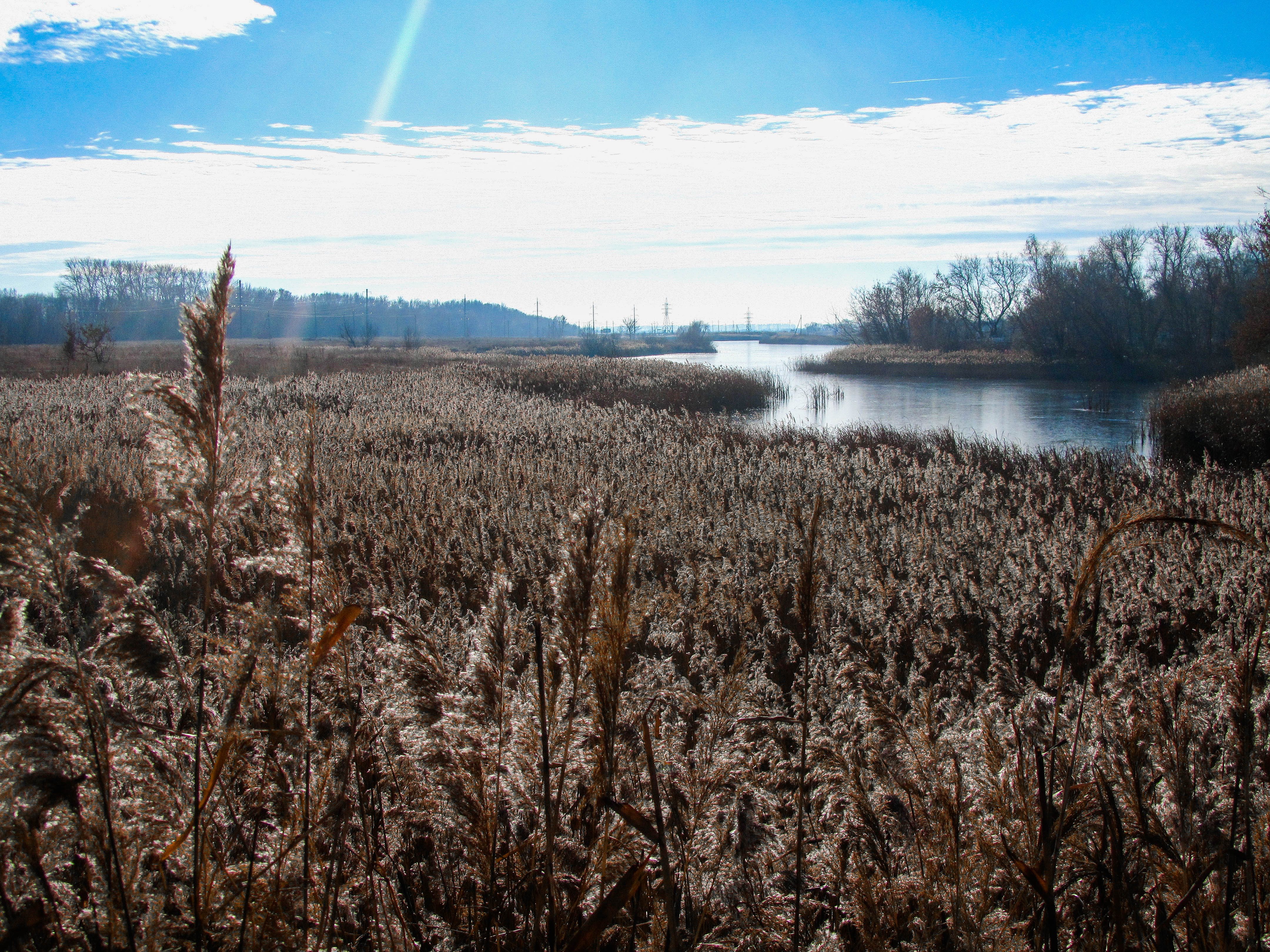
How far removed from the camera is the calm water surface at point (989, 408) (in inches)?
795

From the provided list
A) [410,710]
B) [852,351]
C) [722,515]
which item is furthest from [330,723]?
[852,351]

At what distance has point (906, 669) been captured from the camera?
196 inches

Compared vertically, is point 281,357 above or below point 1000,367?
above

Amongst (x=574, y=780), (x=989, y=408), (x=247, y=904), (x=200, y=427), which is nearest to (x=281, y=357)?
(x=989, y=408)

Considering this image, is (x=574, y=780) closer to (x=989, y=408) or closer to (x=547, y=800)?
(x=547, y=800)

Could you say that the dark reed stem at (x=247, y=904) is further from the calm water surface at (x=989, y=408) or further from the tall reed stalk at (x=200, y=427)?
the calm water surface at (x=989, y=408)

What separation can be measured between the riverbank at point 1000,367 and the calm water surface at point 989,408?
247 centimetres

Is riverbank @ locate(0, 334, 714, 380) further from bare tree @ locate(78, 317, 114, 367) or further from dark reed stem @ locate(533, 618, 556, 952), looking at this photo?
dark reed stem @ locate(533, 618, 556, 952)

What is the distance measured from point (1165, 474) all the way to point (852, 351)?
4980cm

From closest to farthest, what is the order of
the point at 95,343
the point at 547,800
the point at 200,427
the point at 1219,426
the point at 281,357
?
the point at 547,800, the point at 200,427, the point at 1219,426, the point at 95,343, the point at 281,357

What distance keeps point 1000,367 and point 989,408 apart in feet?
63.6

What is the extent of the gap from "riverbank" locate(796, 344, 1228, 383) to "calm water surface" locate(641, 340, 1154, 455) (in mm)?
2474

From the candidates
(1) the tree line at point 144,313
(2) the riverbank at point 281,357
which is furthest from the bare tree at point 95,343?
(1) the tree line at point 144,313

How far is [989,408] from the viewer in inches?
1066
